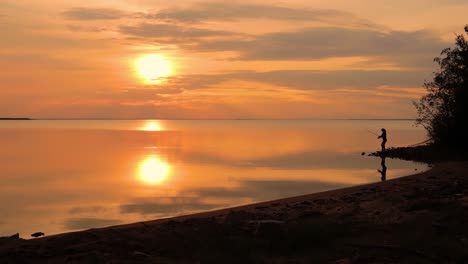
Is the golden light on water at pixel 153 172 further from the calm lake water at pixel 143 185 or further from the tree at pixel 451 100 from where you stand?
the tree at pixel 451 100

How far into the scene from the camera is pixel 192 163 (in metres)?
45.0

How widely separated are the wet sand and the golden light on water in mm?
18588

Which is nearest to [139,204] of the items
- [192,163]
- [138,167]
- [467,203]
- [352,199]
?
[352,199]

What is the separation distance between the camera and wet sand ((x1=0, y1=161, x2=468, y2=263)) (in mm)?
9828

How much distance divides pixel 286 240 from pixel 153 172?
27.7 metres

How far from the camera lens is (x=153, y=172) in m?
37.5

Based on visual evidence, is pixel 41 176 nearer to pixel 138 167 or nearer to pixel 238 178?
pixel 138 167

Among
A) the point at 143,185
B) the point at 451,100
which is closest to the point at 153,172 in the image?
the point at 143,185

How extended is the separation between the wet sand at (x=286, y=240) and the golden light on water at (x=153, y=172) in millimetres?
18588

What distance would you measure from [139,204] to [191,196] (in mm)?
3388

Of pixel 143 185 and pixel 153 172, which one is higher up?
pixel 153 172

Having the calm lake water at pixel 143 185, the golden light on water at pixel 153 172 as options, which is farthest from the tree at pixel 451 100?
the golden light on water at pixel 153 172

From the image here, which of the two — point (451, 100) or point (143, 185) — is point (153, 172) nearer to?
point (143, 185)

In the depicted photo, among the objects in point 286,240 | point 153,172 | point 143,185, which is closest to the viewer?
point 286,240
